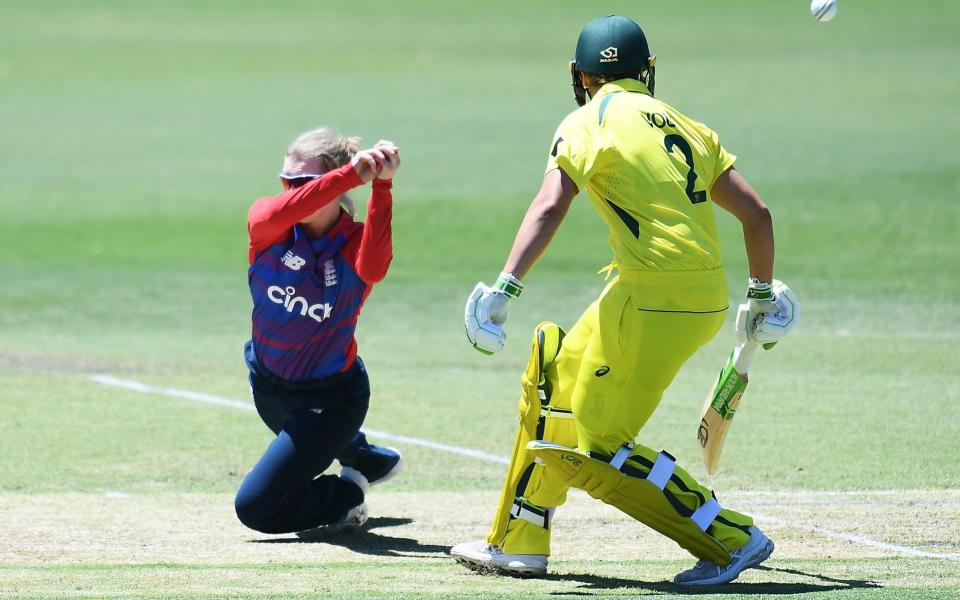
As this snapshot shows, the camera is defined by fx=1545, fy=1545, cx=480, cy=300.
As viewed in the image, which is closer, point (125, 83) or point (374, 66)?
point (125, 83)

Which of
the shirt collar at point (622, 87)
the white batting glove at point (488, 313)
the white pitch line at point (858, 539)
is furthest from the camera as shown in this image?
the white pitch line at point (858, 539)

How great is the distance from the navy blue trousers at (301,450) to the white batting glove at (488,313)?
1.37 metres

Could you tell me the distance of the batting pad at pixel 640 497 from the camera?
228 inches

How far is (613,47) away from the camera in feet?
19.9

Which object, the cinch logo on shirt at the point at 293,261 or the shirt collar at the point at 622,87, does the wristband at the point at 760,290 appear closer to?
the shirt collar at the point at 622,87

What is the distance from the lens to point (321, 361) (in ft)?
22.1

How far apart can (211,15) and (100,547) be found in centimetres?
4416

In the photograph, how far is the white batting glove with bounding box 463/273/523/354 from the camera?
5.53 meters

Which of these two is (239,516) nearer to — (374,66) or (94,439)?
(94,439)

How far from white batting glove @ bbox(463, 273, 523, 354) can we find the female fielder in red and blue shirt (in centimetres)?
98

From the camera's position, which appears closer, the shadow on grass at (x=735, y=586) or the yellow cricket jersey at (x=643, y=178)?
the shadow on grass at (x=735, y=586)

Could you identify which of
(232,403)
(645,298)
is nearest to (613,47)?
(645,298)

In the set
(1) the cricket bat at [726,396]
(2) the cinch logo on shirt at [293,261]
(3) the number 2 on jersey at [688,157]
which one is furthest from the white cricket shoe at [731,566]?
(2) the cinch logo on shirt at [293,261]

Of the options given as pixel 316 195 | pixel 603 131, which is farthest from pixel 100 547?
pixel 603 131
